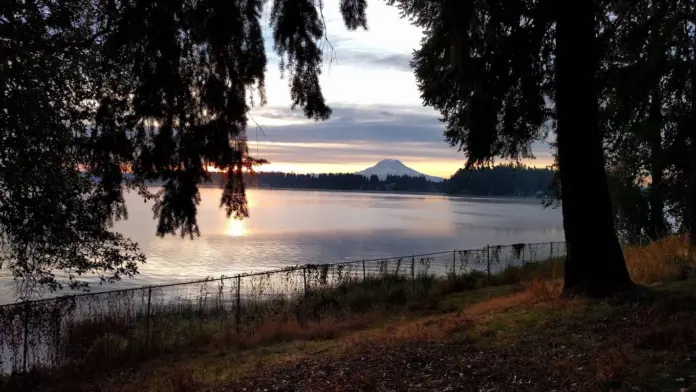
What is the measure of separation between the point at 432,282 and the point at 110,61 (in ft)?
45.5

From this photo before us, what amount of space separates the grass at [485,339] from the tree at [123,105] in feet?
7.20

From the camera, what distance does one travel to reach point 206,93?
266 inches

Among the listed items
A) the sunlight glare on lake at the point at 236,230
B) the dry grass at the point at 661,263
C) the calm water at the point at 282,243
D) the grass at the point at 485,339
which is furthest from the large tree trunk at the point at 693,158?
the sunlight glare on lake at the point at 236,230

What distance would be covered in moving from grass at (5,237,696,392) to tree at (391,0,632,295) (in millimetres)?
852

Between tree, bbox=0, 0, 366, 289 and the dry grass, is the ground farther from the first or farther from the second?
tree, bbox=0, 0, 366, 289

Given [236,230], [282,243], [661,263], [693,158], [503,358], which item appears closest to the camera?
[503,358]

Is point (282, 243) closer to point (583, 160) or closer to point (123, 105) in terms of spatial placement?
point (583, 160)

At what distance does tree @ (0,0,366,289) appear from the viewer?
16.6 feet

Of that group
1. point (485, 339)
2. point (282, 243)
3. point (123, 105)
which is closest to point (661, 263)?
point (485, 339)

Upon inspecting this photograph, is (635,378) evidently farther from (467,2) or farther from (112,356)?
(112,356)

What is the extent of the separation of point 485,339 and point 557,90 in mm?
4382

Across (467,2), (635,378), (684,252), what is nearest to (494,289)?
(684,252)

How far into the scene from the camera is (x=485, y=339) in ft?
22.3

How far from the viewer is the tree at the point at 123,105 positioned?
5051mm
